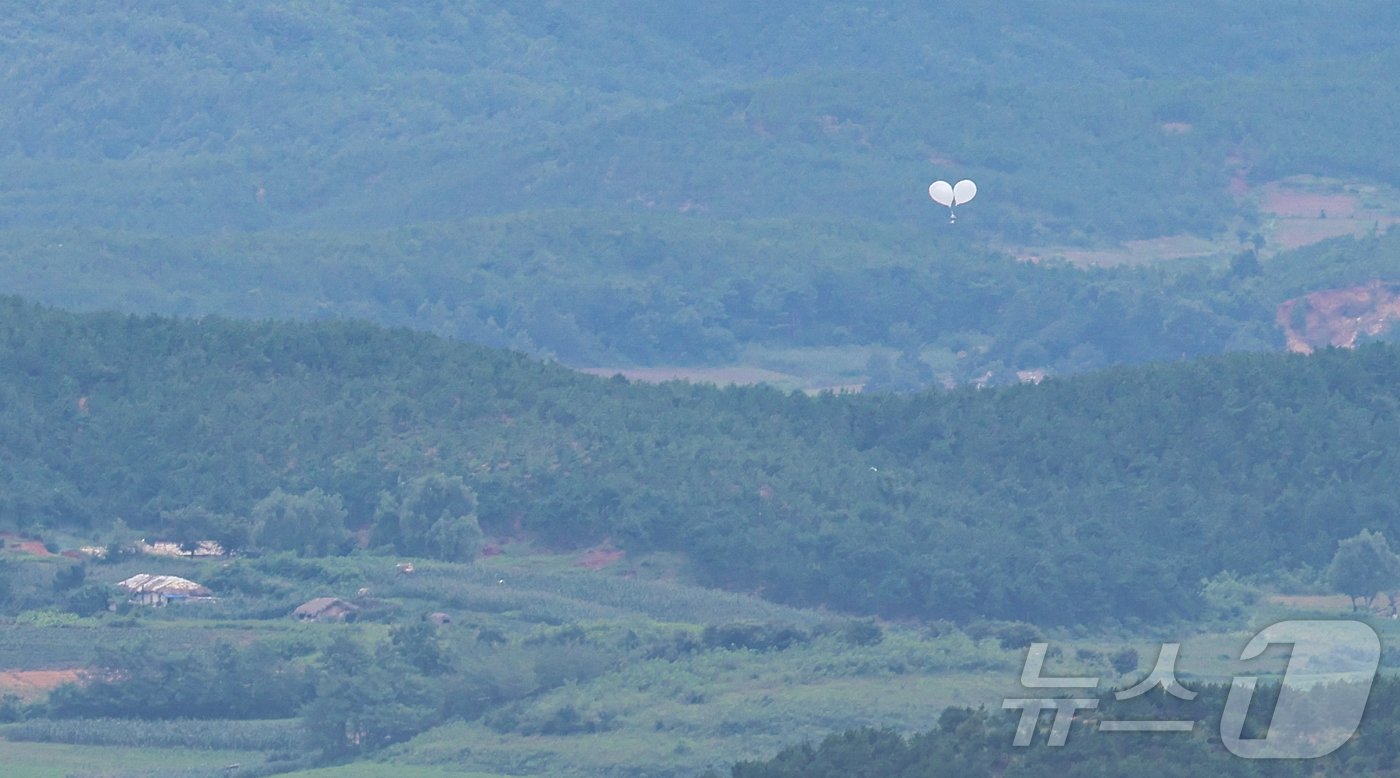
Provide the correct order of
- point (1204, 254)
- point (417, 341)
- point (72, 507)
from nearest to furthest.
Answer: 1. point (72, 507)
2. point (417, 341)
3. point (1204, 254)

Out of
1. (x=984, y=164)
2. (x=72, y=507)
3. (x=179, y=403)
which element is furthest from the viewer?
(x=984, y=164)

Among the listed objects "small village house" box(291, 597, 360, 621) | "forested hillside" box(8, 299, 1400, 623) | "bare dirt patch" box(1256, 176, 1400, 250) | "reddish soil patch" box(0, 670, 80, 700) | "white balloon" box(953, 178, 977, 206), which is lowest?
"reddish soil patch" box(0, 670, 80, 700)

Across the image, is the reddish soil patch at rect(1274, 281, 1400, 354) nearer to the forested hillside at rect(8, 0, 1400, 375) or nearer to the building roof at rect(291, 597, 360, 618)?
the forested hillside at rect(8, 0, 1400, 375)

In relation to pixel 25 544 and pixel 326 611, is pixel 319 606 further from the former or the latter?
pixel 25 544

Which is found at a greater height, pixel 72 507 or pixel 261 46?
pixel 261 46

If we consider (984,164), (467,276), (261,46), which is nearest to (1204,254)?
(984,164)

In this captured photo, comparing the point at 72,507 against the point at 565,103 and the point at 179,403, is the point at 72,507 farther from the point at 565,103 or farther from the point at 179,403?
the point at 565,103

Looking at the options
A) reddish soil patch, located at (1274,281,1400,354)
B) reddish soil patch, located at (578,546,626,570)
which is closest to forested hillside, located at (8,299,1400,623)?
reddish soil patch, located at (578,546,626,570)
